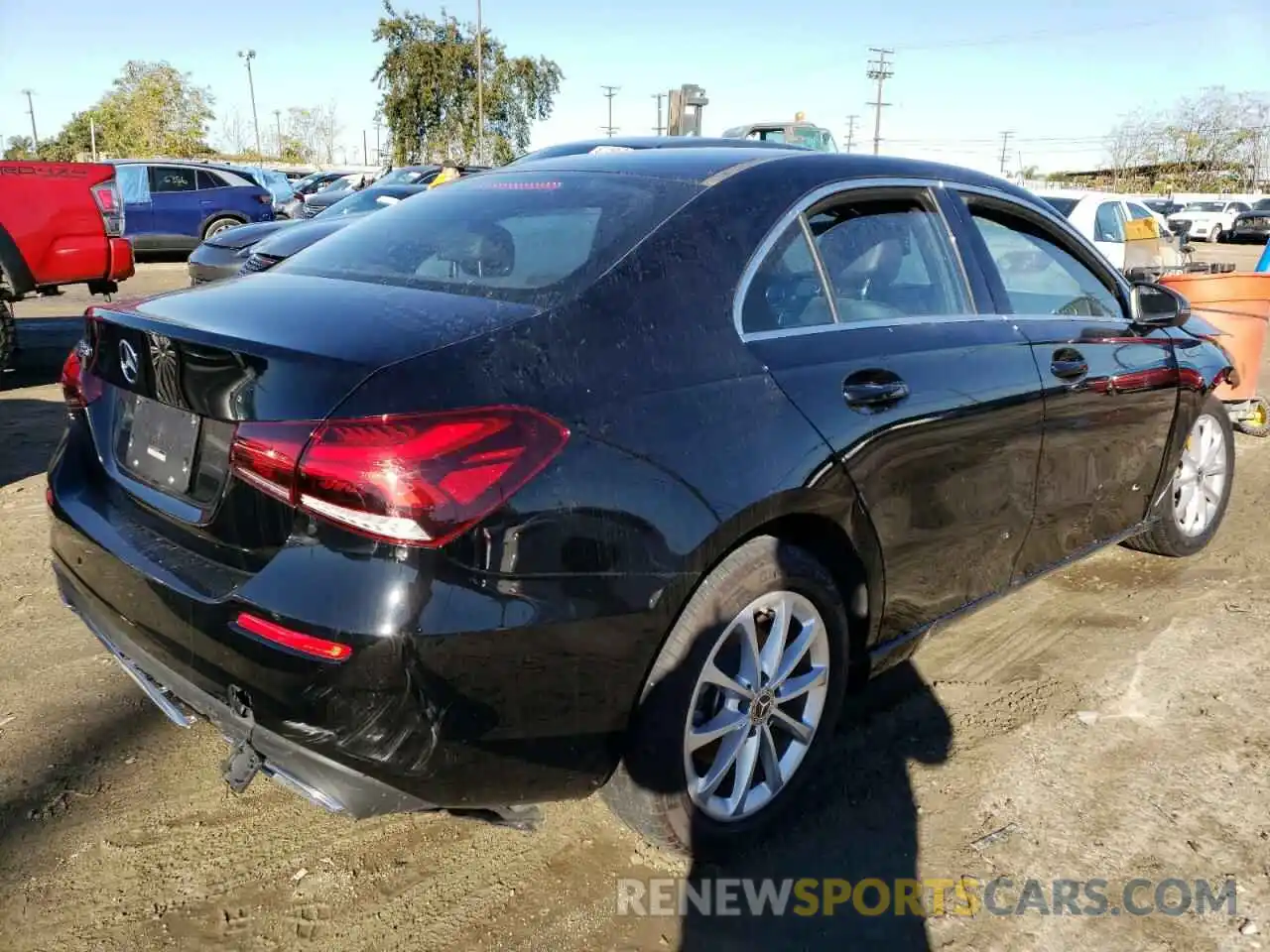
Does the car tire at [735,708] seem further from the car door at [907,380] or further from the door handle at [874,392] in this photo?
the door handle at [874,392]

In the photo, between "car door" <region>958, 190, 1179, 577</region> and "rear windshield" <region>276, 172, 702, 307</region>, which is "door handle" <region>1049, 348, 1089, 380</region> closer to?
"car door" <region>958, 190, 1179, 577</region>

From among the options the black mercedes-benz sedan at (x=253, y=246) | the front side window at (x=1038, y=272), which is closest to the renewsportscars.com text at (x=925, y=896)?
the front side window at (x=1038, y=272)

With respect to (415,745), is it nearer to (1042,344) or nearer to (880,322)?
(880,322)

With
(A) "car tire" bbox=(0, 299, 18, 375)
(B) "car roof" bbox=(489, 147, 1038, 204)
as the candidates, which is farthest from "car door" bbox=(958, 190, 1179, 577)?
(A) "car tire" bbox=(0, 299, 18, 375)

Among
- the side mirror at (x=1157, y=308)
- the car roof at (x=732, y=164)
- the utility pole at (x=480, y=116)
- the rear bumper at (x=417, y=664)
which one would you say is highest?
the utility pole at (x=480, y=116)

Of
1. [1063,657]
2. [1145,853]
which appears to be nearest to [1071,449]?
[1063,657]

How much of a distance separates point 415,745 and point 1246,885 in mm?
2056

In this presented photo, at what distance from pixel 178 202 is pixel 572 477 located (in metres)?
19.3

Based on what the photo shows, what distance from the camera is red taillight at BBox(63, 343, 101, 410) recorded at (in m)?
2.49

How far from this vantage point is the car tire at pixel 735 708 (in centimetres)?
218

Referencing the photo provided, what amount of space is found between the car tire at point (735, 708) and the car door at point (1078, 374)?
1089mm

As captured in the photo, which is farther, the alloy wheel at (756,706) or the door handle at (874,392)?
the door handle at (874,392)

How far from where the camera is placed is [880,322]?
2766 millimetres

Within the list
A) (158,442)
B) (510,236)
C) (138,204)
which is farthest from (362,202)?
(158,442)
